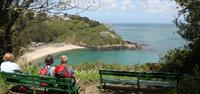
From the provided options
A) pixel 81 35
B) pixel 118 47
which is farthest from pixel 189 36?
pixel 81 35

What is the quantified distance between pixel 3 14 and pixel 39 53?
106804mm

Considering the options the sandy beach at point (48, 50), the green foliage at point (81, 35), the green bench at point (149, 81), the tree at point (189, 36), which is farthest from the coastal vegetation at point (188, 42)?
the green foliage at point (81, 35)

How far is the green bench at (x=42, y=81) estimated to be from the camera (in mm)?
11805

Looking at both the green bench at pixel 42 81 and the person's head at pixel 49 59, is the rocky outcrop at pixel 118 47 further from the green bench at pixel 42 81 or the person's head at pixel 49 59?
the person's head at pixel 49 59

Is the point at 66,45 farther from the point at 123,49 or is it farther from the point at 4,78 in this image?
the point at 4,78

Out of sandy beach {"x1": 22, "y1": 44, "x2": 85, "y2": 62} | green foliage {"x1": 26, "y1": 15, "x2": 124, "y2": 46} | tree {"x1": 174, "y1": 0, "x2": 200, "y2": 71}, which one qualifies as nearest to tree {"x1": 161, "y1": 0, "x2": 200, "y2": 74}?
tree {"x1": 174, "y1": 0, "x2": 200, "y2": 71}

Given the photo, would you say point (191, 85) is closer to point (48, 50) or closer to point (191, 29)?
point (191, 29)

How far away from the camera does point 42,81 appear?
11969 mm

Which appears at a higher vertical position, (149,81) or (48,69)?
(48,69)

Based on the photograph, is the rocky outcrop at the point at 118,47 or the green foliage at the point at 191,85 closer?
the green foliage at the point at 191,85

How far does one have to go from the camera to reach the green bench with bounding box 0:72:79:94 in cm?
1180

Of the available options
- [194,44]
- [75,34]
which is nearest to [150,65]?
[194,44]

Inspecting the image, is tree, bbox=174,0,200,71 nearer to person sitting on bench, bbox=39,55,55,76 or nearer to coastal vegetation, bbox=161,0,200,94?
coastal vegetation, bbox=161,0,200,94

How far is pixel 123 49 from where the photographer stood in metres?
148
